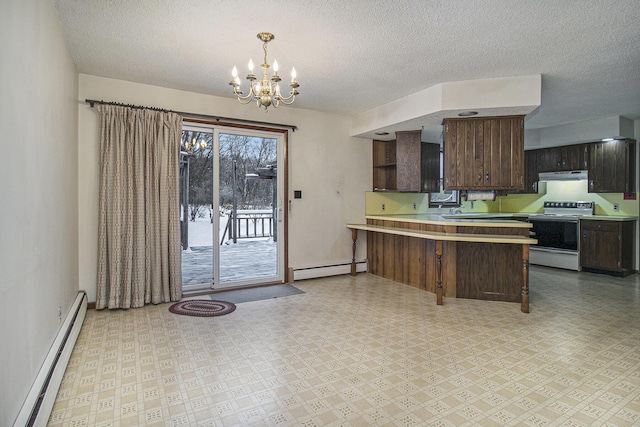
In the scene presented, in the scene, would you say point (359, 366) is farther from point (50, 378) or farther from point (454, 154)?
point (454, 154)

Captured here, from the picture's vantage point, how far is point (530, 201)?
7.26 m

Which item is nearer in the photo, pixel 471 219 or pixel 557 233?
pixel 471 219

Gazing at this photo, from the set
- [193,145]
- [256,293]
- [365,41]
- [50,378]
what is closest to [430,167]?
[365,41]

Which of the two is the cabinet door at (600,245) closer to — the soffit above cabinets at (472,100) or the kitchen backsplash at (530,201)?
the kitchen backsplash at (530,201)

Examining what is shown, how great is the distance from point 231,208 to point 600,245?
6.05 metres

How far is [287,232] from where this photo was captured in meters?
5.12

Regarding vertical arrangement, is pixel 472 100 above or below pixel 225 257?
above

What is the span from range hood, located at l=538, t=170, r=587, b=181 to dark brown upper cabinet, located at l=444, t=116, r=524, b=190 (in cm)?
287

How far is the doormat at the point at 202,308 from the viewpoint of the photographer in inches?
147

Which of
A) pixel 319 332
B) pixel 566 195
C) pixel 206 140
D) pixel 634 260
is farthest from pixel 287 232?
pixel 634 260

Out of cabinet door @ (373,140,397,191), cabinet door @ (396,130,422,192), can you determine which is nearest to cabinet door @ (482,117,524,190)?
cabinet door @ (396,130,422,192)

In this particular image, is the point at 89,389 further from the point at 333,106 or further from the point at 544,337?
the point at 333,106

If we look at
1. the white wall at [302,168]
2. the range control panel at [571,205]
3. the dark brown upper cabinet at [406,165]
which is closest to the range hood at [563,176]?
the range control panel at [571,205]

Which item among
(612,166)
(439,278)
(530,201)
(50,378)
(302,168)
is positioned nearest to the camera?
(50,378)
